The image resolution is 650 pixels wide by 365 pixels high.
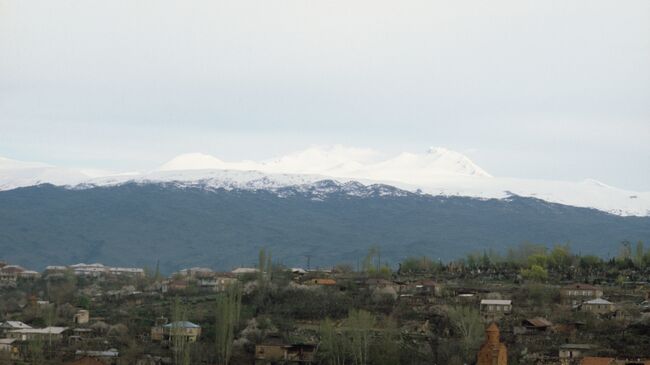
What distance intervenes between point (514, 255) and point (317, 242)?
193ft

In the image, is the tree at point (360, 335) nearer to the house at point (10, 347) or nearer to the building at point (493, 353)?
the building at point (493, 353)

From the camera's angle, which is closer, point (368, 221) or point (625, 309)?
point (625, 309)

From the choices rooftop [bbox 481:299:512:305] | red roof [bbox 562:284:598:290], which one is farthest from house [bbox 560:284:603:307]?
rooftop [bbox 481:299:512:305]

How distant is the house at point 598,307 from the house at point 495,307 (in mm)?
2805

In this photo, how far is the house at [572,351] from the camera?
1788 inches

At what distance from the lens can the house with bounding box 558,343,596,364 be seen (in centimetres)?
4540

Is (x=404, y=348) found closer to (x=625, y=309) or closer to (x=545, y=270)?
(x=625, y=309)

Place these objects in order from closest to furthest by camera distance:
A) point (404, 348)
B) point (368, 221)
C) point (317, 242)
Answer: point (404, 348) < point (317, 242) < point (368, 221)

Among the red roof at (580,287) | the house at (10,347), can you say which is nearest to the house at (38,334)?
the house at (10,347)

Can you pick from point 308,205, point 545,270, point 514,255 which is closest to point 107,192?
point 308,205

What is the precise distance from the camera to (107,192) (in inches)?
6462

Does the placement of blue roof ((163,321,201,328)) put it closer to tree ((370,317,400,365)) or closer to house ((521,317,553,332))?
tree ((370,317,400,365))

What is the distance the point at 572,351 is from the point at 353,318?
7.47 m

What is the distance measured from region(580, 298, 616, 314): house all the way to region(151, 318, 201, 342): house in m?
14.6
